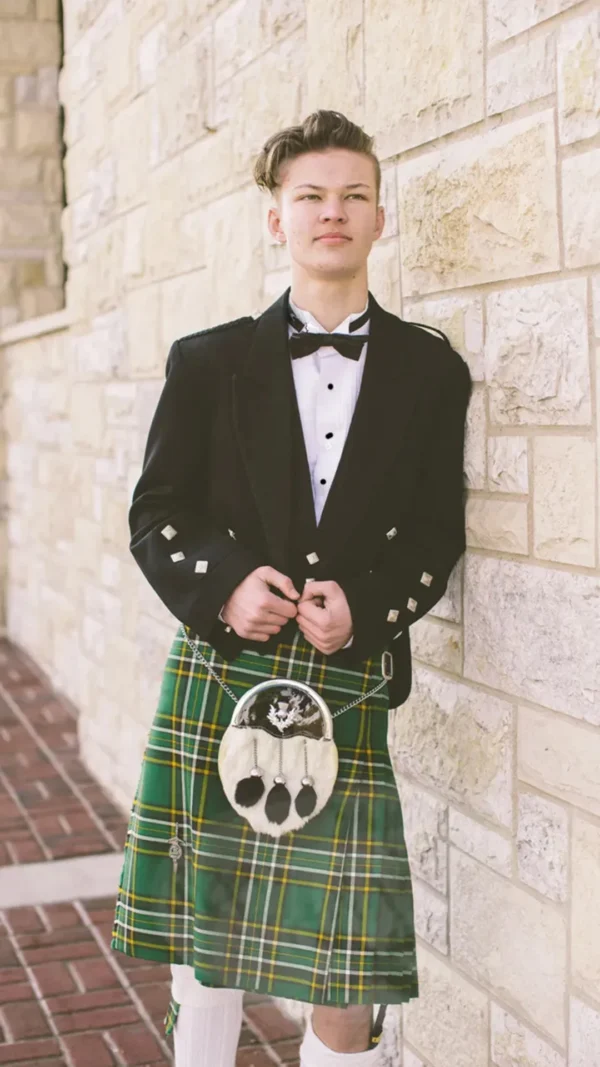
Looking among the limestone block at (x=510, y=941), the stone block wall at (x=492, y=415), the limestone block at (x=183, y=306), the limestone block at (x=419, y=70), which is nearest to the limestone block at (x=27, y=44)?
the limestone block at (x=183, y=306)

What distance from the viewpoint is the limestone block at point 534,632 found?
6.96ft

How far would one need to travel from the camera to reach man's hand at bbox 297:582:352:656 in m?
2.17

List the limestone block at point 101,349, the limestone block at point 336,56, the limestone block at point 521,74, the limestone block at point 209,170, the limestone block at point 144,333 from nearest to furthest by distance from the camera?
the limestone block at point 521,74 → the limestone block at point 336,56 → the limestone block at point 209,170 → the limestone block at point 144,333 → the limestone block at point 101,349

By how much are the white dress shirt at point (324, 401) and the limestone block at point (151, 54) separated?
2412 millimetres

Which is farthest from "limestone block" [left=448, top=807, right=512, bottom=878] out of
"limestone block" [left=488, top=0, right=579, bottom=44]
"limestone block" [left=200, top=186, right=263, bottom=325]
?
"limestone block" [left=200, top=186, right=263, bottom=325]

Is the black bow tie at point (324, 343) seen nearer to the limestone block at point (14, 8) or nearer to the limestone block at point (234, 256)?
the limestone block at point (234, 256)

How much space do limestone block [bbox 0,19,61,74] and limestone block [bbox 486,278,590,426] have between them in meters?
6.84

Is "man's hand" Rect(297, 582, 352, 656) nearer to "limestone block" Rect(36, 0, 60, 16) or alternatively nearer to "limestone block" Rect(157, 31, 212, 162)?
"limestone block" Rect(157, 31, 212, 162)

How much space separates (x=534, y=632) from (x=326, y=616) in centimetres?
39

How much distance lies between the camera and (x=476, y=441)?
8.05 ft

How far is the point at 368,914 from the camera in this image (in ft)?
7.31

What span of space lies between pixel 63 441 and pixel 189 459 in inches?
195

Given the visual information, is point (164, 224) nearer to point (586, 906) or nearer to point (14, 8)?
point (586, 906)

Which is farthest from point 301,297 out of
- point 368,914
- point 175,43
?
point 175,43
